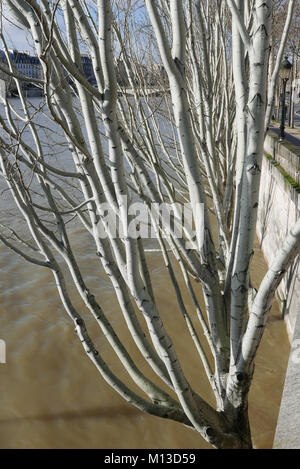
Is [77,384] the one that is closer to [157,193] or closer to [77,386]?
[77,386]

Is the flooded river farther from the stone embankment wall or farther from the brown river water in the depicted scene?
the stone embankment wall

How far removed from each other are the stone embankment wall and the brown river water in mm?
688

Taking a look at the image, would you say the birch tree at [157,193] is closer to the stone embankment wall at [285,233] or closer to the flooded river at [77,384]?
the stone embankment wall at [285,233]

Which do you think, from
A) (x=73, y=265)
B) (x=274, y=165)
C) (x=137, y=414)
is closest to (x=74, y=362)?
(x=137, y=414)

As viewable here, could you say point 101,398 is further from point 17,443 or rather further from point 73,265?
point 73,265

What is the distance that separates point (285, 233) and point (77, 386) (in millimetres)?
3813

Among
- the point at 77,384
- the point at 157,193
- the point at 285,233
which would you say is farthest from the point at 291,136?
the point at 157,193

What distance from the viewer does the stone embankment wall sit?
1.96 metres

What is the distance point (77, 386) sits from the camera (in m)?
5.31

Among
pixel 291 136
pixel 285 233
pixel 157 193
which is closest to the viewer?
pixel 157 193

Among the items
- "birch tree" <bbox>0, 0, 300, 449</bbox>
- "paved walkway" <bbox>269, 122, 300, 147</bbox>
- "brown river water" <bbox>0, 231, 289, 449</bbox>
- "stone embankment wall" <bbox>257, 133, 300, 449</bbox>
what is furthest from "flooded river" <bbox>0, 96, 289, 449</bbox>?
"paved walkway" <bbox>269, 122, 300, 147</bbox>

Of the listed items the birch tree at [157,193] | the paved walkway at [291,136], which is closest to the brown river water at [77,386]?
the birch tree at [157,193]
